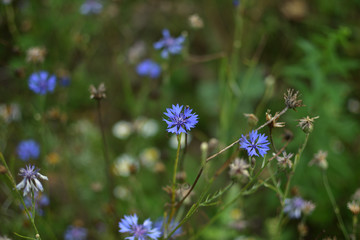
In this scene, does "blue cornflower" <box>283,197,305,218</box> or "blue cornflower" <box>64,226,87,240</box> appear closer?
"blue cornflower" <box>283,197,305,218</box>

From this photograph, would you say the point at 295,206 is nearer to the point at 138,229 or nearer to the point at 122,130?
the point at 138,229

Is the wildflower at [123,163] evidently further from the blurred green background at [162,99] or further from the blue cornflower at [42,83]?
the blue cornflower at [42,83]

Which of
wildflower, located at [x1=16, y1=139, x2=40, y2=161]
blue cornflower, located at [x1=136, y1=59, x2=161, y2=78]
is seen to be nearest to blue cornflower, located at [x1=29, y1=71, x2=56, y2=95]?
wildflower, located at [x1=16, y1=139, x2=40, y2=161]

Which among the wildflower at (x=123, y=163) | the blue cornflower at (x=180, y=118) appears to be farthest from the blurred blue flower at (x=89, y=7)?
the blue cornflower at (x=180, y=118)

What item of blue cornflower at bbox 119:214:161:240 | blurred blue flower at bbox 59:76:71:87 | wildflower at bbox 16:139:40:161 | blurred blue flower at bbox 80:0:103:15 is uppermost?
blurred blue flower at bbox 80:0:103:15

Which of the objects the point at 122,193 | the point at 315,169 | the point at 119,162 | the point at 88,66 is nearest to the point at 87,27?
the point at 88,66

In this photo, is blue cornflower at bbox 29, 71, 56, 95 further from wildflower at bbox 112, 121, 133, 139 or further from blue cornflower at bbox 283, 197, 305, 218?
blue cornflower at bbox 283, 197, 305, 218

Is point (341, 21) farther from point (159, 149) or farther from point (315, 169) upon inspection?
point (159, 149)
